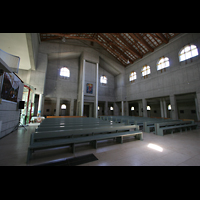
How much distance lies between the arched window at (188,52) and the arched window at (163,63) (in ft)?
4.07

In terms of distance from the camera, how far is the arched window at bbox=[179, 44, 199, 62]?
883 cm

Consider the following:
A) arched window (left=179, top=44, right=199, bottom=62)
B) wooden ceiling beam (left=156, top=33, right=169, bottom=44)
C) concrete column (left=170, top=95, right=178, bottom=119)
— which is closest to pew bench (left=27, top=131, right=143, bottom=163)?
concrete column (left=170, top=95, right=178, bottom=119)

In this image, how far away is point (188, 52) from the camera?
923 centimetres

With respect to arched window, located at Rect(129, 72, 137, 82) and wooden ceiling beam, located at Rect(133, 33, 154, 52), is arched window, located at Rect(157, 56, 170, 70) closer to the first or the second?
wooden ceiling beam, located at Rect(133, 33, 154, 52)

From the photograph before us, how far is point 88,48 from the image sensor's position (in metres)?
14.6

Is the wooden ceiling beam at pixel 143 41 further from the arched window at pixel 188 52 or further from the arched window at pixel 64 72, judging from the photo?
the arched window at pixel 64 72

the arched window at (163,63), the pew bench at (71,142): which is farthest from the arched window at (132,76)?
the pew bench at (71,142)

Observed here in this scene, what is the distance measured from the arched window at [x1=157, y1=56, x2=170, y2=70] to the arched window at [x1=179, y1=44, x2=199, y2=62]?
124 cm

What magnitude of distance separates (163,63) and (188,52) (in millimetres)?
2344

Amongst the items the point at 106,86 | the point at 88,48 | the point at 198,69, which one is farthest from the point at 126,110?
the point at 88,48
